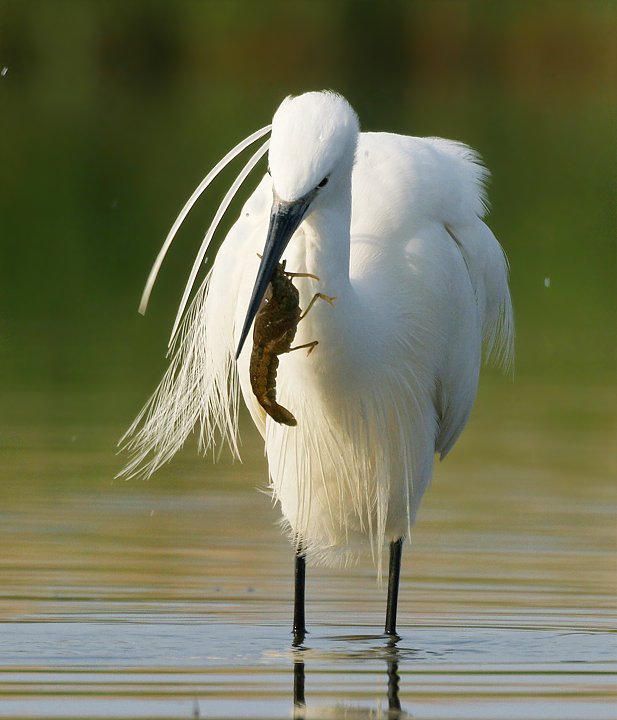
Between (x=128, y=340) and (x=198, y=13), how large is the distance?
2853 cm

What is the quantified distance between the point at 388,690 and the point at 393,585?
4.07ft

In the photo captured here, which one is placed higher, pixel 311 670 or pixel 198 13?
pixel 198 13

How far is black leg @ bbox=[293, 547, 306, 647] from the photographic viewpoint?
7125 mm

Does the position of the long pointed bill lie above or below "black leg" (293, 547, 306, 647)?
above

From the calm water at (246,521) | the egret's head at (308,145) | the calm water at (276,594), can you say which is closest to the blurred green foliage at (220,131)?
the calm water at (246,521)

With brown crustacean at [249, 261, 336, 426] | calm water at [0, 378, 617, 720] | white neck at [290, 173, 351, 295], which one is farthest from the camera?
calm water at [0, 378, 617, 720]

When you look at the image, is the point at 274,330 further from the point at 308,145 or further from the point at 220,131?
the point at 220,131

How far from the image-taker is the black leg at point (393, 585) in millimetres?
7195

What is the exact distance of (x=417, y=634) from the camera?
7180 mm

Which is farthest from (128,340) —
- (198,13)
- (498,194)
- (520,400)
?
(198,13)

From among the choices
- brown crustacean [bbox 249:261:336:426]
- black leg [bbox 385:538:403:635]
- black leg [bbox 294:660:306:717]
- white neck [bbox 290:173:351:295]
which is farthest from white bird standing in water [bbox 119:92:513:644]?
black leg [bbox 294:660:306:717]

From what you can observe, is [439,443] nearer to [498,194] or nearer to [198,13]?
[498,194]

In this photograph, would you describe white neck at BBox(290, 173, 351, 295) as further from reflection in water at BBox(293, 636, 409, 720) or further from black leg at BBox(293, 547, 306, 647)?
black leg at BBox(293, 547, 306, 647)

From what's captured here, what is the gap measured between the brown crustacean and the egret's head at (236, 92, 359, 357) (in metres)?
0.08
